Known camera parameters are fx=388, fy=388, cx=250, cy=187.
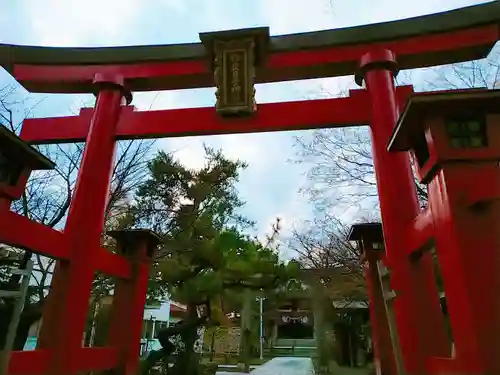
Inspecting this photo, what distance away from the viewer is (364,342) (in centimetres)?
1088

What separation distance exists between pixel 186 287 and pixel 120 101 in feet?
11.1

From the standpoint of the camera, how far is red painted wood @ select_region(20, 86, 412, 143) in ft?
16.4

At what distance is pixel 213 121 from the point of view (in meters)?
5.18

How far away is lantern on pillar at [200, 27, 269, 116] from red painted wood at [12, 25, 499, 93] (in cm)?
34

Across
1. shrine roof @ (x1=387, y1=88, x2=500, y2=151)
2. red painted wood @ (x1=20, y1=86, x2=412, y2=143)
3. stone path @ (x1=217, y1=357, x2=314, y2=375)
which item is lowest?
stone path @ (x1=217, y1=357, x2=314, y2=375)

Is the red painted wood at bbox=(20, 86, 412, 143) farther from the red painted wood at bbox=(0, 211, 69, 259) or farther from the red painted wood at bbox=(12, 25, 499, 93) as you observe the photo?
the red painted wood at bbox=(0, 211, 69, 259)

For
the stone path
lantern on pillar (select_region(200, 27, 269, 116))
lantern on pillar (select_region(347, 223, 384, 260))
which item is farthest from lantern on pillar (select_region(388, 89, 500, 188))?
the stone path

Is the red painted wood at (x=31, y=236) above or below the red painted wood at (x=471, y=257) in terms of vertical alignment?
above

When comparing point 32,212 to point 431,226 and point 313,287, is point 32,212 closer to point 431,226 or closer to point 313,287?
point 313,287

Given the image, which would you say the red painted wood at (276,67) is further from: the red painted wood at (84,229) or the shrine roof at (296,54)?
the red painted wood at (84,229)

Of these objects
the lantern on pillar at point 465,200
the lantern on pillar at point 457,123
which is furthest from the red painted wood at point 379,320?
the lantern on pillar at point 457,123

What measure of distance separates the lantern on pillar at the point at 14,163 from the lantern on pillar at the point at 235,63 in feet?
7.51

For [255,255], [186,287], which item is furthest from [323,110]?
[255,255]

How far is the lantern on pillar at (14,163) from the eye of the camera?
11.3ft
